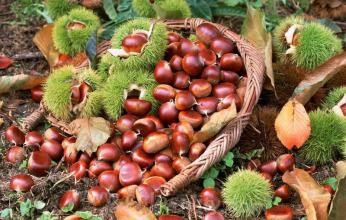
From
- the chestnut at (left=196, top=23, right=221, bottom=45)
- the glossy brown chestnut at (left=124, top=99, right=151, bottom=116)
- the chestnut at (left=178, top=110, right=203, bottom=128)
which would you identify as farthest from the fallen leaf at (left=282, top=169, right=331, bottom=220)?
the chestnut at (left=196, top=23, right=221, bottom=45)

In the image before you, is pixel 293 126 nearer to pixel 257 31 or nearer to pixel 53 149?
pixel 257 31

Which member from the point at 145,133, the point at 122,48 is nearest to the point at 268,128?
the point at 145,133

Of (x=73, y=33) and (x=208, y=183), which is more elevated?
(x=73, y=33)

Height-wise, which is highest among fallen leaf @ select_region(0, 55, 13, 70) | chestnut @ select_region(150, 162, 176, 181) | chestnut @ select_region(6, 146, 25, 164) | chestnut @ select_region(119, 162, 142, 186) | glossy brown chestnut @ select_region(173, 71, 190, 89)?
glossy brown chestnut @ select_region(173, 71, 190, 89)

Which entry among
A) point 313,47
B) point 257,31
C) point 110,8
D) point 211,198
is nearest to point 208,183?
point 211,198

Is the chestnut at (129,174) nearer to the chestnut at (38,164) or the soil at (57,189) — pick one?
the soil at (57,189)

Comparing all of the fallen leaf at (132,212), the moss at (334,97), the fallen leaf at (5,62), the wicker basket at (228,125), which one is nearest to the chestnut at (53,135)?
the wicker basket at (228,125)

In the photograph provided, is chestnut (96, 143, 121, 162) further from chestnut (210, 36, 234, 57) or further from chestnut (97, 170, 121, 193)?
chestnut (210, 36, 234, 57)
